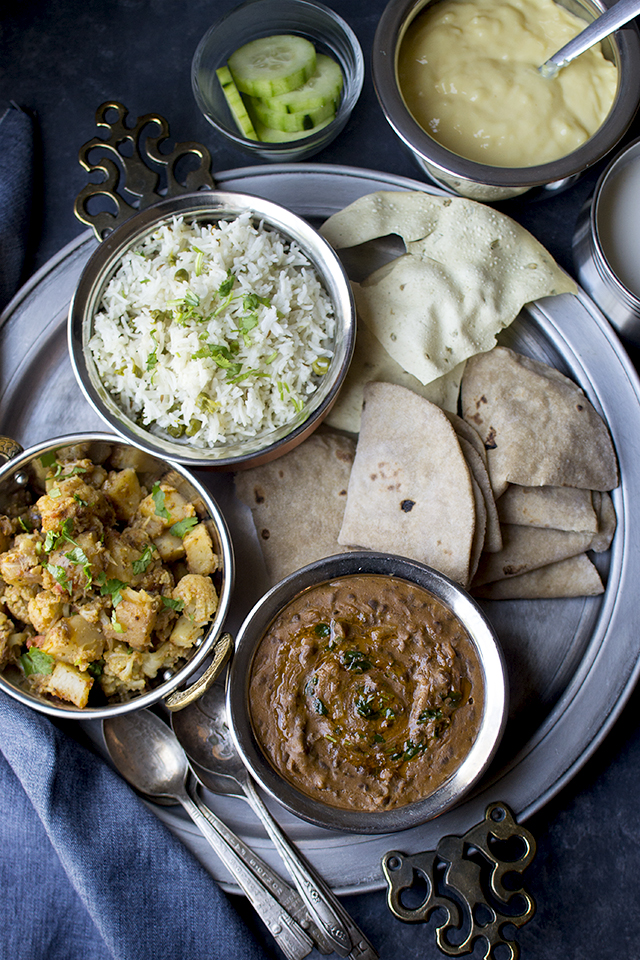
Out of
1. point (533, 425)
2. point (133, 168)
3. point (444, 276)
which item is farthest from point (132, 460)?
point (533, 425)

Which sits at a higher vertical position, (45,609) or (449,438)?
(449,438)

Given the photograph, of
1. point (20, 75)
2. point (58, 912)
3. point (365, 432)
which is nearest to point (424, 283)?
point (365, 432)

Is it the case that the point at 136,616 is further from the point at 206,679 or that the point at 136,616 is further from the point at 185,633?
the point at 206,679

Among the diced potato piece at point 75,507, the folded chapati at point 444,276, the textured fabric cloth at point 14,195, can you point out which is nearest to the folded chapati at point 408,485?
the folded chapati at point 444,276

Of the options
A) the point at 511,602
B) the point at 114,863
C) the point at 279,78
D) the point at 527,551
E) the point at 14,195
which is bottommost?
the point at 114,863

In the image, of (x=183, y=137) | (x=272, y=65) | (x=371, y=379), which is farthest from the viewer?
(x=183, y=137)

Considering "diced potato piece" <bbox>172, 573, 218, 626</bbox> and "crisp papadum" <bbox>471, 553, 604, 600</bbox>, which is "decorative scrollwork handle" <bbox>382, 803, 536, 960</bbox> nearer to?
"crisp papadum" <bbox>471, 553, 604, 600</bbox>

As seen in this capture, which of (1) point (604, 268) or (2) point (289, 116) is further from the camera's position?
(2) point (289, 116)

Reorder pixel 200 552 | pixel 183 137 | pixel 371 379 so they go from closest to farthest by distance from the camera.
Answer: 1. pixel 200 552
2. pixel 371 379
3. pixel 183 137

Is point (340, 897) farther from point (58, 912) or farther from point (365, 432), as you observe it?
point (365, 432)
